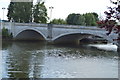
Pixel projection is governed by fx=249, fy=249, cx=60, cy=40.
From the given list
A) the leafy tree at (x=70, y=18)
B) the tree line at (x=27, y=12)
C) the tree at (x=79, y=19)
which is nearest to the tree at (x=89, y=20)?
the tree at (x=79, y=19)

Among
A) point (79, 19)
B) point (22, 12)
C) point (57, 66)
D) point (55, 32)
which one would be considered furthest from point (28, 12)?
point (57, 66)

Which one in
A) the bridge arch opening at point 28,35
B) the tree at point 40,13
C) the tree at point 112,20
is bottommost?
the bridge arch opening at point 28,35

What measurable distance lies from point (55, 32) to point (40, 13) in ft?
41.0

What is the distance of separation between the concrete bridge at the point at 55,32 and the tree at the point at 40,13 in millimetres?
4971

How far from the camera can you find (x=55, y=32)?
30.9m

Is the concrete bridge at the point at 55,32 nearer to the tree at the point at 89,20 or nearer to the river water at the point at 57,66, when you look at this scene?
the river water at the point at 57,66

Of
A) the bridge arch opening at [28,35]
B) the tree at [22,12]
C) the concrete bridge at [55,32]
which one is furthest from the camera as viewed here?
the tree at [22,12]

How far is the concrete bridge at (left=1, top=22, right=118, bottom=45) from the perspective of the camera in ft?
82.2

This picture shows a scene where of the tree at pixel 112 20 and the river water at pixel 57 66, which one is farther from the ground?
the tree at pixel 112 20

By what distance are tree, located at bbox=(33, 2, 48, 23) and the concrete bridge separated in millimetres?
4971

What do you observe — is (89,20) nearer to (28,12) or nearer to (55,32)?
(28,12)

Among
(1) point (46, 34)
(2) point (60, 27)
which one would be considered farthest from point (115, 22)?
(1) point (46, 34)

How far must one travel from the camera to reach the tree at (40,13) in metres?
42.3

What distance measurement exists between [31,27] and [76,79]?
25.2 m
